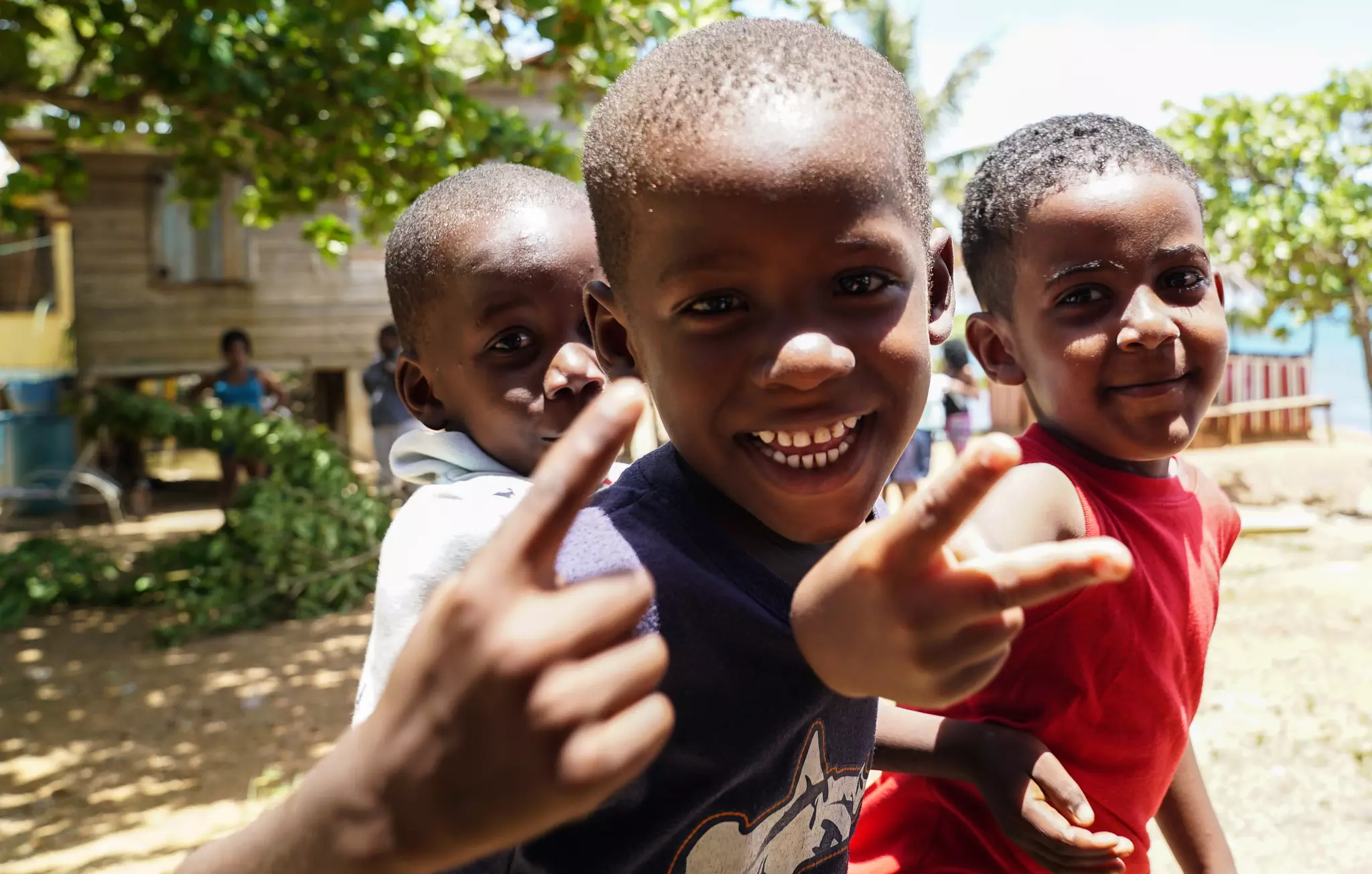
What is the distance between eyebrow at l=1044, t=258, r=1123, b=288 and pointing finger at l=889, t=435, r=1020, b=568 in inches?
38.0

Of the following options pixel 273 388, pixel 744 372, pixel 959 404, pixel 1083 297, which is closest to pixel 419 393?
pixel 744 372

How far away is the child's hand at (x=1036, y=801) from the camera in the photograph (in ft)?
4.77

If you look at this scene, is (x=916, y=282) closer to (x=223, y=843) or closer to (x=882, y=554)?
(x=882, y=554)

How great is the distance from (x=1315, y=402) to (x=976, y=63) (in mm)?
13123

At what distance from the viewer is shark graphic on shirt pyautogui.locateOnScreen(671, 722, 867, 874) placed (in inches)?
Result: 45.6

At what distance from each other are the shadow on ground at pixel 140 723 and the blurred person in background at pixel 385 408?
2317 mm

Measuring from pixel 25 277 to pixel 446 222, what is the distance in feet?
71.5

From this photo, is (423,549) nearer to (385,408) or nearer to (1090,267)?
(1090,267)

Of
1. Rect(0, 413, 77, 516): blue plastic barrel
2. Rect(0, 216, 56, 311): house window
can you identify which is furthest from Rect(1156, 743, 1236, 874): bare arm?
Rect(0, 216, 56, 311): house window

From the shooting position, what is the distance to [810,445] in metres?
1.11

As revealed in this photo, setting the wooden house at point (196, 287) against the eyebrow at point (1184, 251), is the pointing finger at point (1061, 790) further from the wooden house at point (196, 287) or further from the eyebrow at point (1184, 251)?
the wooden house at point (196, 287)

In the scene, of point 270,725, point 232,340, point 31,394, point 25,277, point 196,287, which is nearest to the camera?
point 270,725

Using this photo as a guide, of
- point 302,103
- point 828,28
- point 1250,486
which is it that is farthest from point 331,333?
point 828,28

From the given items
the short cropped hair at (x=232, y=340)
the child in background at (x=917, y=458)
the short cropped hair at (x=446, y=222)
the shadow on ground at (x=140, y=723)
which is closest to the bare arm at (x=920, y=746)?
the short cropped hair at (x=446, y=222)
